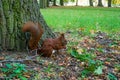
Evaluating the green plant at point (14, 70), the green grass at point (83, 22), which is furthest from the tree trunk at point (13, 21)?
the green grass at point (83, 22)

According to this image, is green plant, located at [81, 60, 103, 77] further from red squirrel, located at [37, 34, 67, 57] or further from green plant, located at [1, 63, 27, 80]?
green plant, located at [1, 63, 27, 80]

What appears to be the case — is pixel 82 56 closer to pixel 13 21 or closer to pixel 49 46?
pixel 49 46

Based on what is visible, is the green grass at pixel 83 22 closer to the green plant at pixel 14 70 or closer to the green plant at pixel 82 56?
the green plant at pixel 82 56

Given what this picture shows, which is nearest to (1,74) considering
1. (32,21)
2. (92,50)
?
(32,21)

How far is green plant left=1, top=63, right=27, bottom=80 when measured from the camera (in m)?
4.17

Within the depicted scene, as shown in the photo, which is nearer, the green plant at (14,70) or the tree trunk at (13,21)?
the green plant at (14,70)

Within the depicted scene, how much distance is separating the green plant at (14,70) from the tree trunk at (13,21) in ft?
2.23

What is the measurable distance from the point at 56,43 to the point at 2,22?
2.75 feet

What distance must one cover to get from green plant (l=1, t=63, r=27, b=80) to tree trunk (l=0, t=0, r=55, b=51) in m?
0.68

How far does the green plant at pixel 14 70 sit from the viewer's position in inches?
164

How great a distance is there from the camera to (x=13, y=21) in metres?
5.07

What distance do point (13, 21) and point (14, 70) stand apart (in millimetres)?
1033

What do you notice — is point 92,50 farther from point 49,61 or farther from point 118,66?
point 49,61

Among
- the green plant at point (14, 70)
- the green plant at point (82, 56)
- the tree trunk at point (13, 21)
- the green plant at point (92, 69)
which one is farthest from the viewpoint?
the green plant at point (82, 56)
